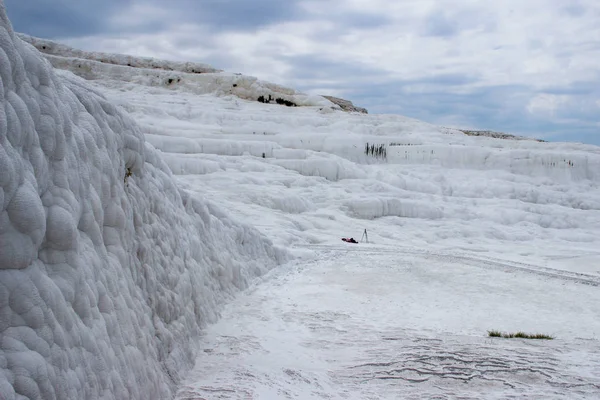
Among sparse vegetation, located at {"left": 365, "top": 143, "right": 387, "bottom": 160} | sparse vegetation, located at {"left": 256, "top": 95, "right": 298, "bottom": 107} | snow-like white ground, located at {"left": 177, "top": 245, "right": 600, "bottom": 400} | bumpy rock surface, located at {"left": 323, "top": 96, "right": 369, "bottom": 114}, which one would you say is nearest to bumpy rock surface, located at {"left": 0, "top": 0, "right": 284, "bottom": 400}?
snow-like white ground, located at {"left": 177, "top": 245, "right": 600, "bottom": 400}

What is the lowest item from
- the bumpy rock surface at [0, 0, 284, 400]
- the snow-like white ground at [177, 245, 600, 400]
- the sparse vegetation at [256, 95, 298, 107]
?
the snow-like white ground at [177, 245, 600, 400]

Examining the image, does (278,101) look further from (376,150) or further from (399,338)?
(399,338)

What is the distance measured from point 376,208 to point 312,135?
28.1 feet

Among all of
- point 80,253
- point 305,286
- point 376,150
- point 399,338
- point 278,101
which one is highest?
point 278,101

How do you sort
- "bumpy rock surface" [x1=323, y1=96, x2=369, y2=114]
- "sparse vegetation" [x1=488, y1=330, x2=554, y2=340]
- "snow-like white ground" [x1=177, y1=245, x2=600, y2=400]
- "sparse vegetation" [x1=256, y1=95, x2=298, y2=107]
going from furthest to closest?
"bumpy rock surface" [x1=323, y1=96, x2=369, y2=114] < "sparse vegetation" [x1=256, y1=95, x2=298, y2=107] < "sparse vegetation" [x1=488, y1=330, x2=554, y2=340] < "snow-like white ground" [x1=177, y1=245, x2=600, y2=400]

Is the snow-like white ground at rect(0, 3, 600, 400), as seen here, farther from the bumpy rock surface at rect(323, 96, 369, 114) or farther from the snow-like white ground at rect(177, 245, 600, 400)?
the bumpy rock surface at rect(323, 96, 369, 114)

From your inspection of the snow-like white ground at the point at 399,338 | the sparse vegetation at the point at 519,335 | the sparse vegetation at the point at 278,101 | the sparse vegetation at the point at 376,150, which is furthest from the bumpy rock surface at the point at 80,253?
the sparse vegetation at the point at 278,101

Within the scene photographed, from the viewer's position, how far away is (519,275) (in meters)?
10.5

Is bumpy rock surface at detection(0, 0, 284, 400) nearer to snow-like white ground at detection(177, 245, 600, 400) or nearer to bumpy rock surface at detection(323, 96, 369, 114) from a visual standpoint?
snow-like white ground at detection(177, 245, 600, 400)

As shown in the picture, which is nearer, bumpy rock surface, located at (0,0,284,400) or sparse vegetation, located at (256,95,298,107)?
bumpy rock surface, located at (0,0,284,400)

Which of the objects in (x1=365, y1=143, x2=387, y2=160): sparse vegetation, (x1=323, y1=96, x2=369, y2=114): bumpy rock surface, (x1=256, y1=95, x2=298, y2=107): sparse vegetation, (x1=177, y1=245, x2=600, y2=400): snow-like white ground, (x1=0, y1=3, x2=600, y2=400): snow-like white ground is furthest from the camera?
(x1=323, y1=96, x2=369, y2=114): bumpy rock surface

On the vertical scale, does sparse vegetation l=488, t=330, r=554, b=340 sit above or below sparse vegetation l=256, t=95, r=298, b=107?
below

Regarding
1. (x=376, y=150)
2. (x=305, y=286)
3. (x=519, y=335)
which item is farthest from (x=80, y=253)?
(x=376, y=150)

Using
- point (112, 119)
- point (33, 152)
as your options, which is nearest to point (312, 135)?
point (112, 119)
